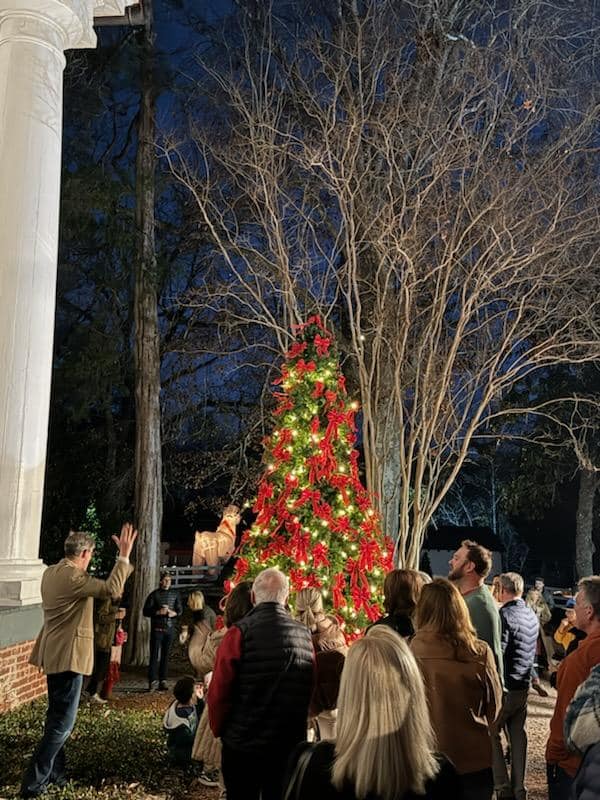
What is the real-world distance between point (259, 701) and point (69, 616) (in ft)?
7.26

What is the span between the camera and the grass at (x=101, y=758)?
5566 millimetres

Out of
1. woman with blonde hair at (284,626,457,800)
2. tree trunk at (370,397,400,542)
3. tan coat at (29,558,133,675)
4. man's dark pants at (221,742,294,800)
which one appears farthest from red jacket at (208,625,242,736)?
tree trunk at (370,397,400,542)

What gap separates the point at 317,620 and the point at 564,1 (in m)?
11.4

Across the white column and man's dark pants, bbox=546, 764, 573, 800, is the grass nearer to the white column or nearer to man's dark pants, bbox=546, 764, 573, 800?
the white column

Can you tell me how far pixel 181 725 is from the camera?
259 inches

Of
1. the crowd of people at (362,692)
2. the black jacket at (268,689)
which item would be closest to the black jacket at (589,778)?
the crowd of people at (362,692)

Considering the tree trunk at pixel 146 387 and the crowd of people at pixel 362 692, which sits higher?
the tree trunk at pixel 146 387

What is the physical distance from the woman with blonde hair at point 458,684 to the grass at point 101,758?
10.0 ft

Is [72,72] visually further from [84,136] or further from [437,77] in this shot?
[437,77]

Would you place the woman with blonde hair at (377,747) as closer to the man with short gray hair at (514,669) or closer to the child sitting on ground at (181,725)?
the man with short gray hair at (514,669)

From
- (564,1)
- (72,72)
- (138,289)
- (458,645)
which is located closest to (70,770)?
(458,645)

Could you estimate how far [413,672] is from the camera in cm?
229

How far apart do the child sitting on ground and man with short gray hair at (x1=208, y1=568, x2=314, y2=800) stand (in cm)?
287

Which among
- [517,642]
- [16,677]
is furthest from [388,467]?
[16,677]
